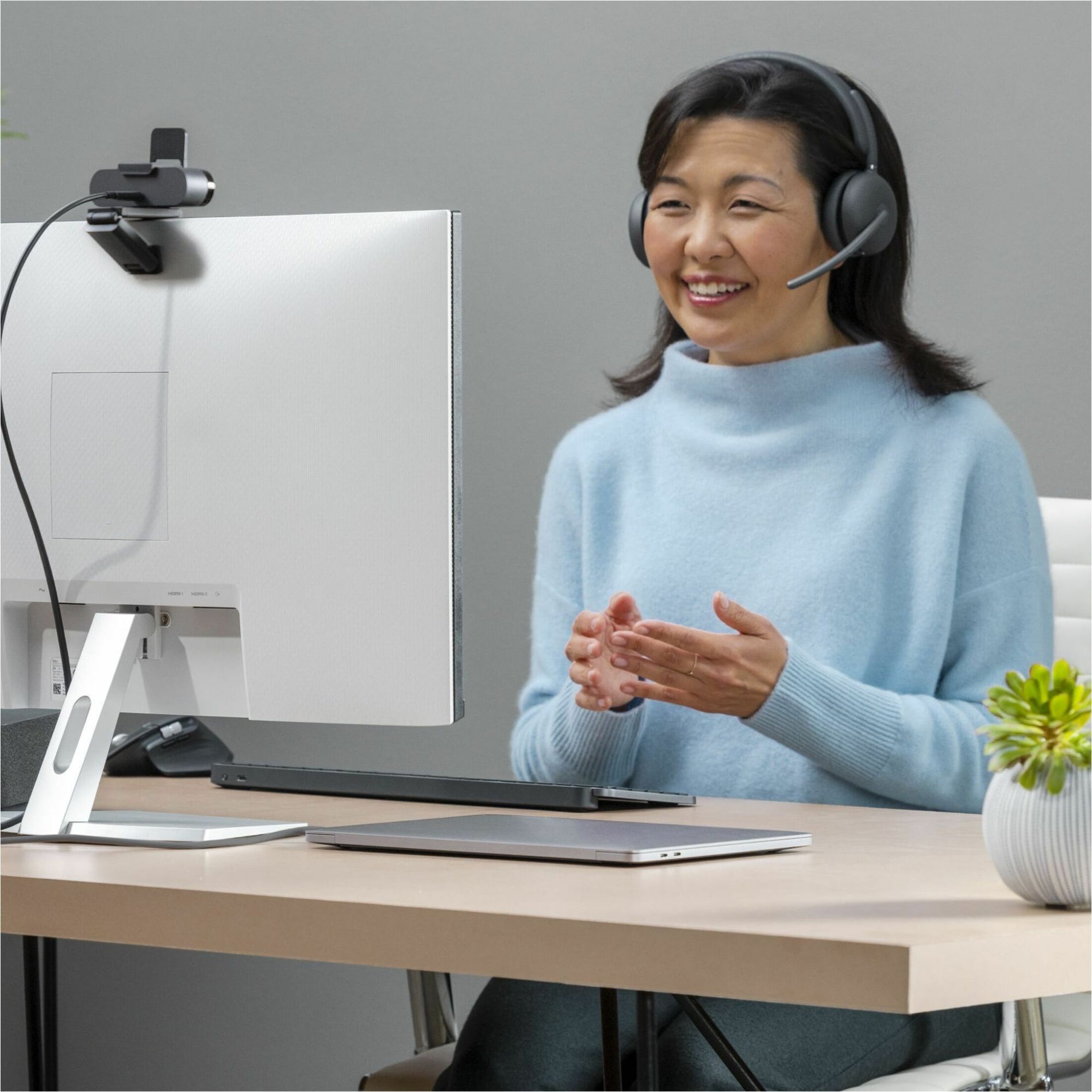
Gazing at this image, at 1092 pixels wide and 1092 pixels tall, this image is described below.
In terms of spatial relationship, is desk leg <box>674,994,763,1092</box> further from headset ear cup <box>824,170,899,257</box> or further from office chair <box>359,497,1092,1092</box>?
headset ear cup <box>824,170,899,257</box>

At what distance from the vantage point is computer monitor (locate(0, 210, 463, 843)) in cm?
90

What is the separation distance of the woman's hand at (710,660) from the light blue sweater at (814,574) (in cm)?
2

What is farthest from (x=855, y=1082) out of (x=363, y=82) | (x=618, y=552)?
(x=363, y=82)

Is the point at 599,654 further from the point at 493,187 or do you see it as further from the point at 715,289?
the point at 493,187

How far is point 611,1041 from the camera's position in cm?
86

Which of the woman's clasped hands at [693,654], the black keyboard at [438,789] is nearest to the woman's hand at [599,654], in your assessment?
the woman's clasped hands at [693,654]

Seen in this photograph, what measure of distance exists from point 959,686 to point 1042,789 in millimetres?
671

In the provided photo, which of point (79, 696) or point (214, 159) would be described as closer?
point (79, 696)

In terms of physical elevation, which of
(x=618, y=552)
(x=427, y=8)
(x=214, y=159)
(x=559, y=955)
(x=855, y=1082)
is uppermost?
(x=427, y=8)

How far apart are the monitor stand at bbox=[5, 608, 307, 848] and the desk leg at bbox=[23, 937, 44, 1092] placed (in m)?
0.52

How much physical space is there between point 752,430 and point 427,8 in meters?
1.07

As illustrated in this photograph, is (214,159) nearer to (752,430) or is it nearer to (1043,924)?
(752,430)

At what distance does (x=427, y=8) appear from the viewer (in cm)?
225

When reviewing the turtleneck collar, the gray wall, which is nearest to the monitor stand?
the turtleneck collar
